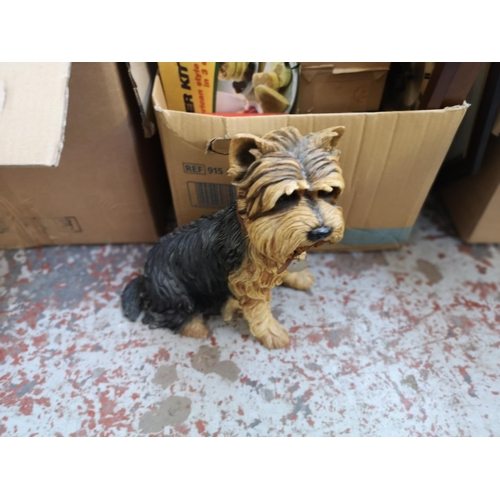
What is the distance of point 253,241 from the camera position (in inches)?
35.2

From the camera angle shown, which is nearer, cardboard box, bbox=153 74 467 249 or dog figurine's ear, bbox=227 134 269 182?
dog figurine's ear, bbox=227 134 269 182

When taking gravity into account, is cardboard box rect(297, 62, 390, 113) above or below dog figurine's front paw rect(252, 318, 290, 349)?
above

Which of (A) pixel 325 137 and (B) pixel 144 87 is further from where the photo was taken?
(B) pixel 144 87

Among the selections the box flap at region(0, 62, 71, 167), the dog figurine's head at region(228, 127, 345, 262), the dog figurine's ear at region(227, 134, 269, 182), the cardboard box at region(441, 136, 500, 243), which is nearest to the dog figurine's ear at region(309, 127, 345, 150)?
the dog figurine's head at region(228, 127, 345, 262)

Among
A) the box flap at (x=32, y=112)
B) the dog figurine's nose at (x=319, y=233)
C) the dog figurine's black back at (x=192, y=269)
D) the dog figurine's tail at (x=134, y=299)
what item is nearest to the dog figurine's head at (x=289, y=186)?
the dog figurine's nose at (x=319, y=233)

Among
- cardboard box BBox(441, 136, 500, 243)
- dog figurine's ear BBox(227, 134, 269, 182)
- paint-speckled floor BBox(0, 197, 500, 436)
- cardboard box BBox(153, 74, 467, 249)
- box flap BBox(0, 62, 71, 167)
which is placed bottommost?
paint-speckled floor BBox(0, 197, 500, 436)

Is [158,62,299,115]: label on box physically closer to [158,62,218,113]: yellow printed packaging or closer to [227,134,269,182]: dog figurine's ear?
[158,62,218,113]: yellow printed packaging

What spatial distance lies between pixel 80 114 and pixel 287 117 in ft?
1.88

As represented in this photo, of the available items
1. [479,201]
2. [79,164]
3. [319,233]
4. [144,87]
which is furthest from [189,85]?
[479,201]

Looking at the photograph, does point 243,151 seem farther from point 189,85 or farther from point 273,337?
point 273,337

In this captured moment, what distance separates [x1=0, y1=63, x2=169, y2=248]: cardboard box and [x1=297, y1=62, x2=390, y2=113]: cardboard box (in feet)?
1.71

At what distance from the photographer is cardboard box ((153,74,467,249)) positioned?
1.06 metres

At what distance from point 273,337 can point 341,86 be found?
31.5 inches

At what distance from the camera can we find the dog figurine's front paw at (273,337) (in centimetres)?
128
